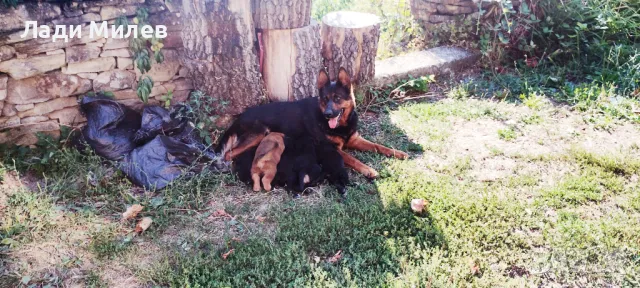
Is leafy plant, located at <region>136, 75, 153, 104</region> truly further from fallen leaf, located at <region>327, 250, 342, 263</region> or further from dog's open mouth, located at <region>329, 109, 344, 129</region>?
fallen leaf, located at <region>327, 250, 342, 263</region>

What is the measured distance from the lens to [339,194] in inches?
170

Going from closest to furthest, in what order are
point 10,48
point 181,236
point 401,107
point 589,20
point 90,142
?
1. point 181,236
2. point 10,48
3. point 90,142
4. point 401,107
5. point 589,20

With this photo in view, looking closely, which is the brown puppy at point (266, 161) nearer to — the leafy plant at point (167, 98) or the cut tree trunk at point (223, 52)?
the cut tree trunk at point (223, 52)

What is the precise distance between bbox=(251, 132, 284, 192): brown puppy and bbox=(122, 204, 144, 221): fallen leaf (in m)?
1.00

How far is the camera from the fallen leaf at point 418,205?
389 centimetres

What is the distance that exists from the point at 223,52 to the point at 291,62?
746mm

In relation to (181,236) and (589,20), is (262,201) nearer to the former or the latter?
(181,236)

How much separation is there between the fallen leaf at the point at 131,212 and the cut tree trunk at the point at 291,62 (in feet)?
6.55

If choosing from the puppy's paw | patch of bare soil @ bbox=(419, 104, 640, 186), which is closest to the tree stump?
patch of bare soil @ bbox=(419, 104, 640, 186)

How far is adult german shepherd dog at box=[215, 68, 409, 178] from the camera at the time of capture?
4.84m

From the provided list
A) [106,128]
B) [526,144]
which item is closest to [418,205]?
[526,144]

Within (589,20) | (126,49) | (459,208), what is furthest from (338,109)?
(589,20)

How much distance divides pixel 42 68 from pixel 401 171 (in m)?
3.56

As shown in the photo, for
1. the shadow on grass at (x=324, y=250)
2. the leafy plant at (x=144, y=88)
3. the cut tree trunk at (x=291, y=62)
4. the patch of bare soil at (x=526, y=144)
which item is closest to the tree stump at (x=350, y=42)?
the cut tree trunk at (x=291, y=62)
